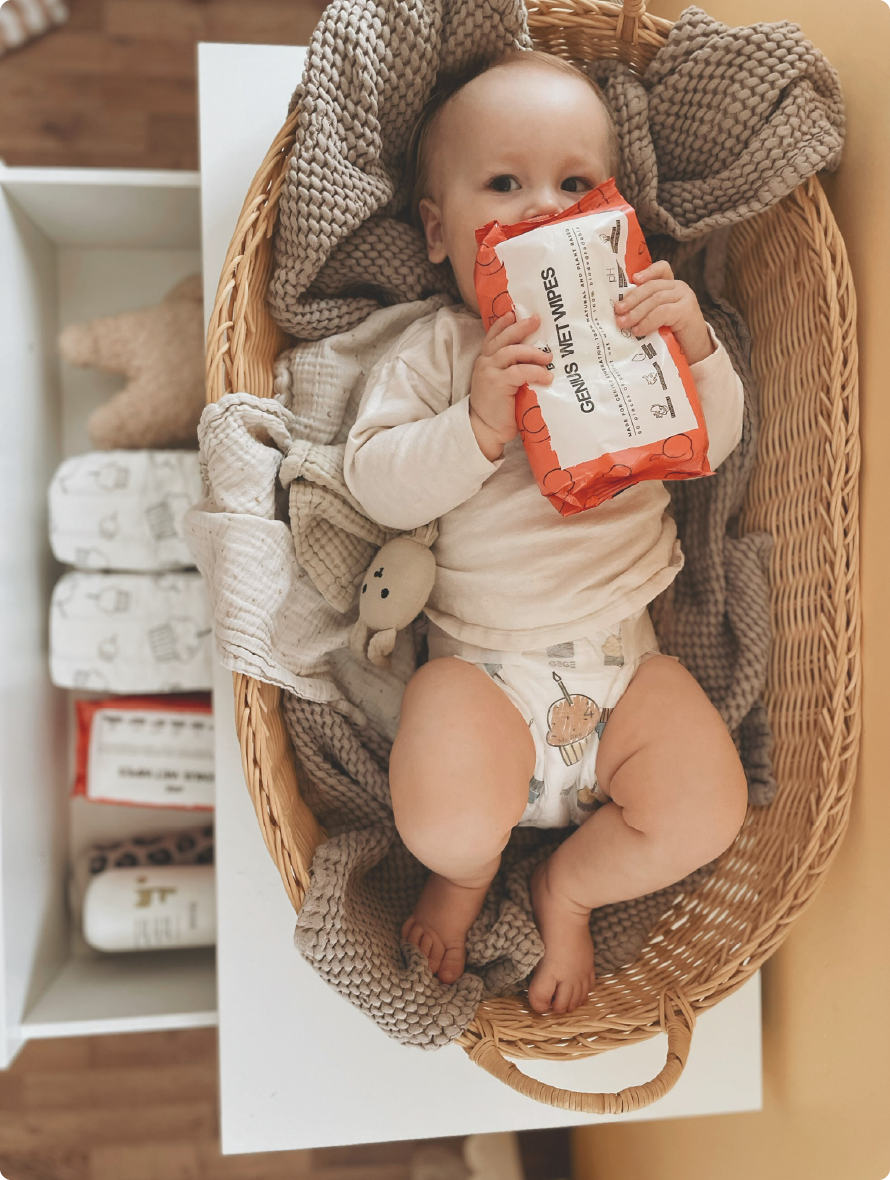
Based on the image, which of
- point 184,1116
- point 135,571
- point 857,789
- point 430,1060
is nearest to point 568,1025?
point 430,1060

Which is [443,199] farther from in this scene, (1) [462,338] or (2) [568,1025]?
(2) [568,1025]

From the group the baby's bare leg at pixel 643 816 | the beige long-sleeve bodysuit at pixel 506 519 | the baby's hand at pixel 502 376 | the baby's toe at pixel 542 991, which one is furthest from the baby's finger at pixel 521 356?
the baby's toe at pixel 542 991

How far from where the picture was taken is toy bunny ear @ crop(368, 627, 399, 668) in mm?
904

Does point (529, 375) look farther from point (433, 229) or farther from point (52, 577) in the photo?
point (52, 577)

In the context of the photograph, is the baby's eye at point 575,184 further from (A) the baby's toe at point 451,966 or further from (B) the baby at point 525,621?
(A) the baby's toe at point 451,966

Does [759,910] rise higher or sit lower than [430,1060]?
higher

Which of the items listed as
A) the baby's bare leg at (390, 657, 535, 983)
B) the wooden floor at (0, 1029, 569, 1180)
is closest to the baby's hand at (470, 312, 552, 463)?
the baby's bare leg at (390, 657, 535, 983)

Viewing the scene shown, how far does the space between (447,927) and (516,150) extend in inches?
29.5

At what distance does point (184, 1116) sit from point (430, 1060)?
61 cm

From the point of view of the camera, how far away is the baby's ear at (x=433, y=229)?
0.92 meters

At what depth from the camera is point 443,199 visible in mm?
901

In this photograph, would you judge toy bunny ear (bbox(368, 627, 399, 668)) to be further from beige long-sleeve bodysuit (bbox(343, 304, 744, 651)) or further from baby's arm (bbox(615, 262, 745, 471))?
baby's arm (bbox(615, 262, 745, 471))

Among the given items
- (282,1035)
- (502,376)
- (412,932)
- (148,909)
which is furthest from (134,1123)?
(502,376)

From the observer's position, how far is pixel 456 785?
807 millimetres
